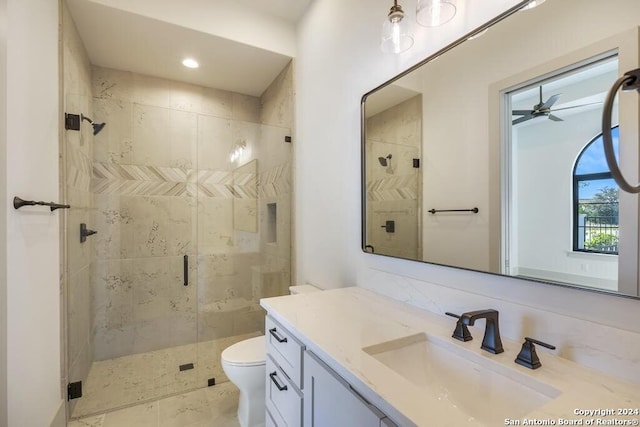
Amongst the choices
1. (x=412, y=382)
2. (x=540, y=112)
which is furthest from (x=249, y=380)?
(x=540, y=112)

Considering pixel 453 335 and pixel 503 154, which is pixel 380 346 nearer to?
pixel 453 335

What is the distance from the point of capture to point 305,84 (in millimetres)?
2410

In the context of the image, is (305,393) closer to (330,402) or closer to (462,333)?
(330,402)

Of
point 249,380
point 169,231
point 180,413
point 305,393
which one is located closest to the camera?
point 305,393

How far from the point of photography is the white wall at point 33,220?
124 centimetres

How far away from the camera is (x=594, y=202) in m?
0.84

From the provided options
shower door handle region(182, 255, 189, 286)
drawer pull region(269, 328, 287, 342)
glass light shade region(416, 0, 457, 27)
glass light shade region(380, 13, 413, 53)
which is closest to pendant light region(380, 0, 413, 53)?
glass light shade region(380, 13, 413, 53)

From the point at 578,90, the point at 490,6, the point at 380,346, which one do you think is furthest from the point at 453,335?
the point at 490,6

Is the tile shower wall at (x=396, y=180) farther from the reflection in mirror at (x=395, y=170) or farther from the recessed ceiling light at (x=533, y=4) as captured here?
the recessed ceiling light at (x=533, y=4)

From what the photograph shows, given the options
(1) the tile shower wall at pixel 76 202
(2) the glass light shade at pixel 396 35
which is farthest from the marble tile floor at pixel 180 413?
(2) the glass light shade at pixel 396 35

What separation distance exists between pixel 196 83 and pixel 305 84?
4.24ft

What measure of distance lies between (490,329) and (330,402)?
0.55 metres

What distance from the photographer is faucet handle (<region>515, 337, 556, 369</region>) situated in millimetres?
821

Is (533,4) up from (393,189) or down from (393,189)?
up
